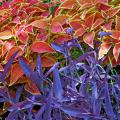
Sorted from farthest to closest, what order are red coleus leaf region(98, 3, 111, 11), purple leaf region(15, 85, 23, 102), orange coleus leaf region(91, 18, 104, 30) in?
red coleus leaf region(98, 3, 111, 11)
orange coleus leaf region(91, 18, 104, 30)
purple leaf region(15, 85, 23, 102)

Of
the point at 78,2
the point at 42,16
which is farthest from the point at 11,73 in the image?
the point at 78,2

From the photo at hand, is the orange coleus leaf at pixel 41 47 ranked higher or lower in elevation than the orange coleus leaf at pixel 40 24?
lower

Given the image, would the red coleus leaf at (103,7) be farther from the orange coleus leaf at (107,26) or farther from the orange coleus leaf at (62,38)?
the orange coleus leaf at (62,38)

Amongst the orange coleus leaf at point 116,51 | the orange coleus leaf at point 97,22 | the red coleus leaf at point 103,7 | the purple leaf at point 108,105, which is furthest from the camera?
the red coleus leaf at point 103,7

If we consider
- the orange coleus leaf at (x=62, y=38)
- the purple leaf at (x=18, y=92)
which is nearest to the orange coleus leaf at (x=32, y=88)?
the purple leaf at (x=18, y=92)

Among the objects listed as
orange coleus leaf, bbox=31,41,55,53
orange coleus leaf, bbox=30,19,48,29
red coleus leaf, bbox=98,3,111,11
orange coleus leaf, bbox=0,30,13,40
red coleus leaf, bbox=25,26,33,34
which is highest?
red coleus leaf, bbox=98,3,111,11

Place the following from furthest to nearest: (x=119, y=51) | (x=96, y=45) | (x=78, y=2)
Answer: (x=78, y=2) → (x=96, y=45) → (x=119, y=51)

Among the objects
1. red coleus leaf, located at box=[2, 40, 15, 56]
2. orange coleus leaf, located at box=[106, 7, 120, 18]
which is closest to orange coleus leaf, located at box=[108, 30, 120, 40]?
orange coleus leaf, located at box=[106, 7, 120, 18]

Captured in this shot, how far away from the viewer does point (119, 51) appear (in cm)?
176

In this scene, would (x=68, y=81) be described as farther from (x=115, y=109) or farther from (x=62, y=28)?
(x=62, y=28)

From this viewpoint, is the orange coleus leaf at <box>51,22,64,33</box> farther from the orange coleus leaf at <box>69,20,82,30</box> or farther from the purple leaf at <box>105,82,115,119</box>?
the purple leaf at <box>105,82,115,119</box>

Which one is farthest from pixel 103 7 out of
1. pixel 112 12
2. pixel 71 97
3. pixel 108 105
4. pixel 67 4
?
pixel 108 105

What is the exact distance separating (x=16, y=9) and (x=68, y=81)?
895 millimetres

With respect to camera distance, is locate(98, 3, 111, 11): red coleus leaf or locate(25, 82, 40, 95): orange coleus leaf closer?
locate(25, 82, 40, 95): orange coleus leaf
